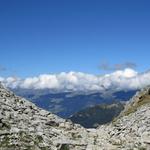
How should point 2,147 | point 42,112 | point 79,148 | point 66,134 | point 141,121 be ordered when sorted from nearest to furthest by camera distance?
point 2,147
point 79,148
point 66,134
point 42,112
point 141,121

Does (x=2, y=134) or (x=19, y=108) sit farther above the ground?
(x=19, y=108)

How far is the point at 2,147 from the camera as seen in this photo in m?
30.6

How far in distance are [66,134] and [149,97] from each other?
41.1 m

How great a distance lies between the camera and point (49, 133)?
35.7 m

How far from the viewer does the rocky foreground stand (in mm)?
32506

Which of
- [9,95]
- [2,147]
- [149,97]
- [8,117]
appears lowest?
[2,147]

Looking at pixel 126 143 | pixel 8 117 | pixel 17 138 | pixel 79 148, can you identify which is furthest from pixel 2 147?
pixel 126 143

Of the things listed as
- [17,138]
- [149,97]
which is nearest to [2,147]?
[17,138]

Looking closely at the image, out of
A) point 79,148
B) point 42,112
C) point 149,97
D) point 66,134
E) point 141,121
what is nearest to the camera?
point 79,148

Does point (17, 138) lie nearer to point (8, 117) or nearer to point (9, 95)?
point (8, 117)

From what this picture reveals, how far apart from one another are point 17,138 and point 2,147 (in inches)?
77.9

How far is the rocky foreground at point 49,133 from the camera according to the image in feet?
107

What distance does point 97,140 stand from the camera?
3772cm

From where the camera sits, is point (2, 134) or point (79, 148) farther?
point (79, 148)
